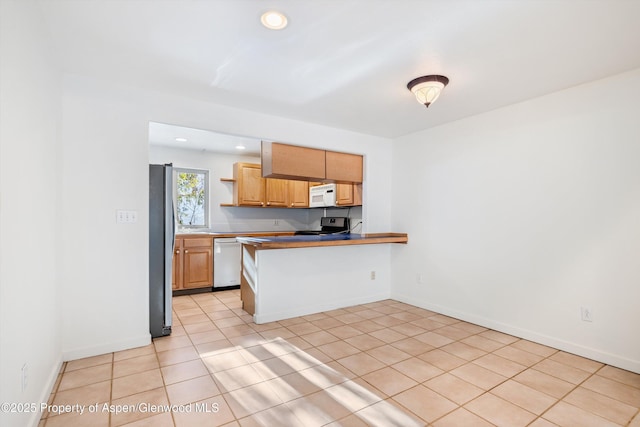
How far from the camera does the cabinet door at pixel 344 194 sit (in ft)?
15.6

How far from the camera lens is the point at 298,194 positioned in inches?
237

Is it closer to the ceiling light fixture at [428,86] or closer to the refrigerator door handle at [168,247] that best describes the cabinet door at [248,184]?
the refrigerator door handle at [168,247]

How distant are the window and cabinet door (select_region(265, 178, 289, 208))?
108 centimetres

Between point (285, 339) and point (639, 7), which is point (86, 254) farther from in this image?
point (639, 7)

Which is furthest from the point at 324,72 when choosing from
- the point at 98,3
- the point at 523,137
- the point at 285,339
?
the point at 285,339

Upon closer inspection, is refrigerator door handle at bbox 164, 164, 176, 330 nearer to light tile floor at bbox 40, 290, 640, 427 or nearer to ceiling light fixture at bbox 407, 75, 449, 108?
light tile floor at bbox 40, 290, 640, 427

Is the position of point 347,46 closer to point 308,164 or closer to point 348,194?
point 308,164

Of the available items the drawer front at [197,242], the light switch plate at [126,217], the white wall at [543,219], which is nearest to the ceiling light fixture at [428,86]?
the white wall at [543,219]

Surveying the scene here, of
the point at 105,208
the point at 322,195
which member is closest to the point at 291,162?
the point at 322,195

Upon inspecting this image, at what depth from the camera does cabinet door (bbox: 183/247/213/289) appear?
4.73 m

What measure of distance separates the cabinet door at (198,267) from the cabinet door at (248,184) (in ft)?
3.69

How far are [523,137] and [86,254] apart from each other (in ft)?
13.6

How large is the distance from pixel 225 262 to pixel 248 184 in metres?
1.43

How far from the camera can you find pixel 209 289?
16.3ft
